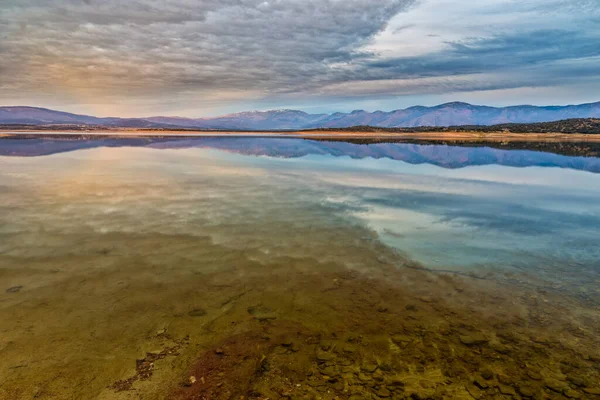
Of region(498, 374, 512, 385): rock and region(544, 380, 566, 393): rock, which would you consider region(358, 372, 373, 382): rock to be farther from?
region(544, 380, 566, 393): rock

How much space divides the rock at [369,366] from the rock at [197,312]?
3670 millimetres

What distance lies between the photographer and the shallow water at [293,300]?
6.31 metres

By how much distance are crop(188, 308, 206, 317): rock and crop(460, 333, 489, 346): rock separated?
18.0ft

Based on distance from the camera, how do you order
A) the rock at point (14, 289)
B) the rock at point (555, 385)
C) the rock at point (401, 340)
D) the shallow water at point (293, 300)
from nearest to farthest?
the rock at point (555, 385) < the shallow water at point (293, 300) < the rock at point (401, 340) < the rock at point (14, 289)

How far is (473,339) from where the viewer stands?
24.5 feet

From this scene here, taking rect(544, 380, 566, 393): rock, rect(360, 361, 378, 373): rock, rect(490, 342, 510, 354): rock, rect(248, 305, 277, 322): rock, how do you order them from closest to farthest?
rect(544, 380, 566, 393): rock < rect(360, 361, 378, 373): rock < rect(490, 342, 510, 354): rock < rect(248, 305, 277, 322): rock

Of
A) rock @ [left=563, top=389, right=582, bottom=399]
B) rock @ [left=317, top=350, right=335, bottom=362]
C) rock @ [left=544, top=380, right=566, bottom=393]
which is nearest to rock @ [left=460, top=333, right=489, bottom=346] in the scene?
rock @ [left=544, top=380, right=566, bottom=393]

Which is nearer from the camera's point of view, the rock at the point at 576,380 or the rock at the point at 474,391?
the rock at the point at 474,391

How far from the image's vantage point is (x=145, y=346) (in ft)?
23.4

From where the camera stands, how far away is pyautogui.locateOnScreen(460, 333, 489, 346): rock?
735cm

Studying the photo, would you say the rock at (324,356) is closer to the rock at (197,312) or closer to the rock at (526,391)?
the rock at (197,312)

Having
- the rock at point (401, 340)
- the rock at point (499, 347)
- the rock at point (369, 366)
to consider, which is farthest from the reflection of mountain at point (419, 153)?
the rock at point (369, 366)

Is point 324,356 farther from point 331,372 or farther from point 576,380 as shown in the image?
point 576,380

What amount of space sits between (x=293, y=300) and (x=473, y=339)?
3.96 metres
